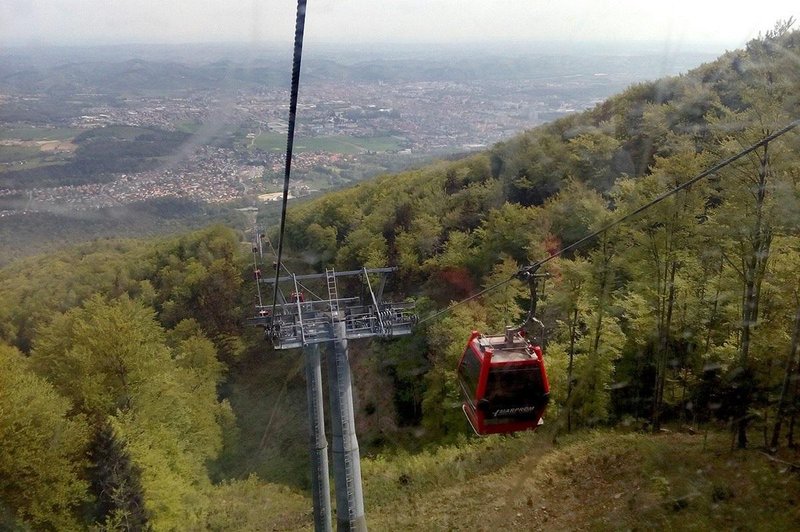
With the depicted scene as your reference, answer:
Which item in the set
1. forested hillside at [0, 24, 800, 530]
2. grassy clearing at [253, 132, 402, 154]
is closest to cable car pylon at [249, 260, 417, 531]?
forested hillside at [0, 24, 800, 530]

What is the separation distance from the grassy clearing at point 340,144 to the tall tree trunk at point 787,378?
1243 inches

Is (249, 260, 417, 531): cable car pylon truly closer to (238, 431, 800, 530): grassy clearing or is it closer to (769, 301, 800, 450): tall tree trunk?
(238, 431, 800, 530): grassy clearing

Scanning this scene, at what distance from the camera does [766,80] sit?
7340 millimetres

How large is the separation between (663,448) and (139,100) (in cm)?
5461

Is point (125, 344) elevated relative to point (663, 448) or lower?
lower

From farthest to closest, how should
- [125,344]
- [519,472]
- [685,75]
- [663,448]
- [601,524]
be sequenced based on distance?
1. [685,75]
2. [125,344]
3. [519,472]
4. [663,448]
5. [601,524]

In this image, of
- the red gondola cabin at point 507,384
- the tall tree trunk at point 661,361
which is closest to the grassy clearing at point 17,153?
the tall tree trunk at point 661,361

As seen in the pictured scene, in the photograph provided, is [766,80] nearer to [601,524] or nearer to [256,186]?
[601,524]

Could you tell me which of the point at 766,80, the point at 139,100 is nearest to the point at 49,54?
the point at 139,100

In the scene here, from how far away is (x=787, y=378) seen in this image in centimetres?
765

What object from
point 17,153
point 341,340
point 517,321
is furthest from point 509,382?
point 17,153

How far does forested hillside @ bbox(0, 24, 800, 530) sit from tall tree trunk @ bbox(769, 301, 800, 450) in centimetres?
3

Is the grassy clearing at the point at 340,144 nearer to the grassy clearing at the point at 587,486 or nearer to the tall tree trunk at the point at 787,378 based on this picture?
the grassy clearing at the point at 587,486

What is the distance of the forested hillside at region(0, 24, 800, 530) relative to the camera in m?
7.80
